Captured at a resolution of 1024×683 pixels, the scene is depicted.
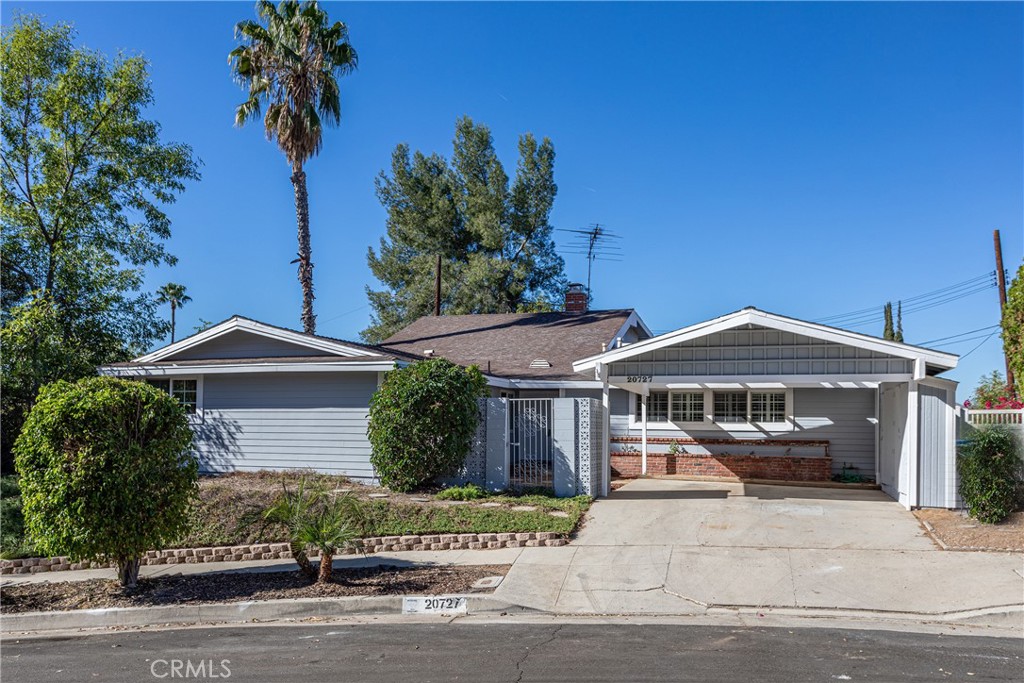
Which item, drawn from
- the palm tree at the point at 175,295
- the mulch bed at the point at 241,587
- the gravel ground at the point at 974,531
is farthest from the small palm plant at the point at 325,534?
the palm tree at the point at 175,295

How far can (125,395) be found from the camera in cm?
930

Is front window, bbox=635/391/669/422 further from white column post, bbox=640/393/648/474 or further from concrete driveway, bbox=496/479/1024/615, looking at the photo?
concrete driveway, bbox=496/479/1024/615

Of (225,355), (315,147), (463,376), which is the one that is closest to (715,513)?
(463,376)

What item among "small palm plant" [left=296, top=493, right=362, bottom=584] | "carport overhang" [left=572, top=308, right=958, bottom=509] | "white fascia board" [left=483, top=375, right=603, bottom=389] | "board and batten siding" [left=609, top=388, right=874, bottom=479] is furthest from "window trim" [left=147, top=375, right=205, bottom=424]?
"board and batten siding" [left=609, top=388, right=874, bottom=479]

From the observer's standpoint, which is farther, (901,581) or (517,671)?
(901,581)

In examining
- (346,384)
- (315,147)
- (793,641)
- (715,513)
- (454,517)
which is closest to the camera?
(793,641)

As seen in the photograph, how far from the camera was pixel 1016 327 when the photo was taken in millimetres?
11312

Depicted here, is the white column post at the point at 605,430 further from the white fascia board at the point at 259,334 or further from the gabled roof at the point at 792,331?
the white fascia board at the point at 259,334

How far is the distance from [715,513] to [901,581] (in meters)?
4.07

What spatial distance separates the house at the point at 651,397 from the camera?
13461mm

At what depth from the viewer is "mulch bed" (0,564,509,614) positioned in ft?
30.1

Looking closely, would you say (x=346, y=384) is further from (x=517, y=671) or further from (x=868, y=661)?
(x=868, y=661)

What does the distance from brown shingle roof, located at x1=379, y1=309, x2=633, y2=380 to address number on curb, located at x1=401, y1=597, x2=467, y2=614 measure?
388 inches

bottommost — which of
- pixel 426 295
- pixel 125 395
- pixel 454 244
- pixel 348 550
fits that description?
pixel 348 550
